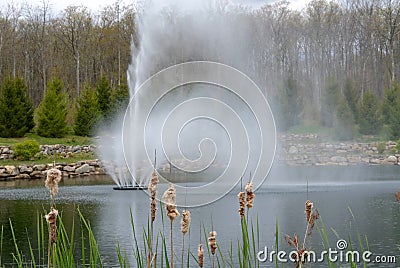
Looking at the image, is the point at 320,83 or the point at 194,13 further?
the point at 320,83

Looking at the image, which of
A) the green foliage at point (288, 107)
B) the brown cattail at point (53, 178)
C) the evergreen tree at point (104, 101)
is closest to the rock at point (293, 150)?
the green foliage at point (288, 107)

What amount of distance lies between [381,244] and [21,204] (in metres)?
8.70

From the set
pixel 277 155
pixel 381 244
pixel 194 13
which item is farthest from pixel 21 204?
pixel 194 13

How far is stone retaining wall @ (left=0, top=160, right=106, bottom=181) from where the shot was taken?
74.4 ft

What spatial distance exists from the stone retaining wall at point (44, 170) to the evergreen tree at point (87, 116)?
406 cm

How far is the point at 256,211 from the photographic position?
12.1 meters

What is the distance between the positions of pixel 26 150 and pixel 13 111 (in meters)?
3.28

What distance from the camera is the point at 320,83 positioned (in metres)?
39.2

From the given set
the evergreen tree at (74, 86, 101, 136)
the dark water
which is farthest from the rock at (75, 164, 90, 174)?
the evergreen tree at (74, 86, 101, 136)

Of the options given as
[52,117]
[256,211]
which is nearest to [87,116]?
[52,117]

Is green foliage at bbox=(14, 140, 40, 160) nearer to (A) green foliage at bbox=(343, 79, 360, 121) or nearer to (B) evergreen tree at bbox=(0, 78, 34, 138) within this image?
(B) evergreen tree at bbox=(0, 78, 34, 138)

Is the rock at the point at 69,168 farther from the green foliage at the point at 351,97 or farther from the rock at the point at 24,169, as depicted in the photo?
the green foliage at the point at 351,97

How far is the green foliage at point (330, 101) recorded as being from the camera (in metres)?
31.9

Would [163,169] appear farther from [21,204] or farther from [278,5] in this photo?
[278,5]
